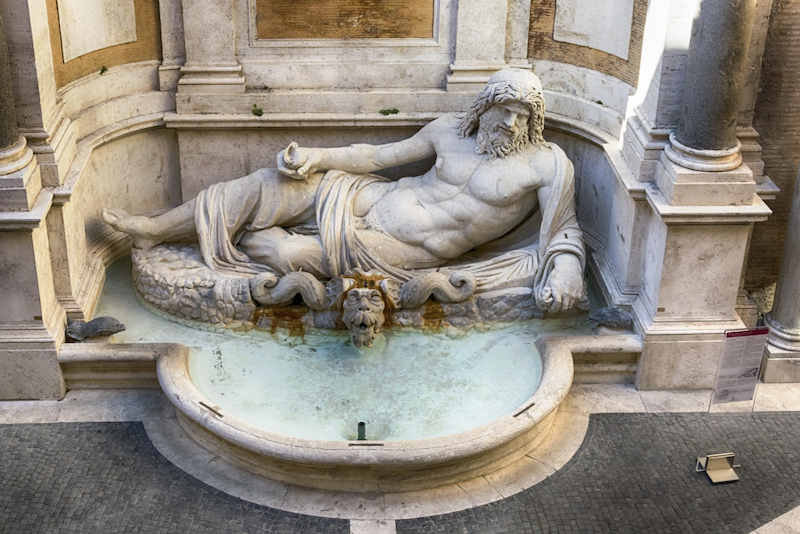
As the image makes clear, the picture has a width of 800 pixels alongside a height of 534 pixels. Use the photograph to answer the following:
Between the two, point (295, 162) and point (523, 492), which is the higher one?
point (295, 162)

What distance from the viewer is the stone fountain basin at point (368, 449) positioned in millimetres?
7938

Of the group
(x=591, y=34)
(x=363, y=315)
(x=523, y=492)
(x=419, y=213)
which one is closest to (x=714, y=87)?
(x=591, y=34)

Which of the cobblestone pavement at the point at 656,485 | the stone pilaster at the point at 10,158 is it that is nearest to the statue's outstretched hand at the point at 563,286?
the cobblestone pavement at the point at 656,485

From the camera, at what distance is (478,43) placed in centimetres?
1053

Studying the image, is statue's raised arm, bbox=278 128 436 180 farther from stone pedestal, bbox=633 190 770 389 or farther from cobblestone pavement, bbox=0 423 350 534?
cobblestone pavement, bbox=0 423 350 534

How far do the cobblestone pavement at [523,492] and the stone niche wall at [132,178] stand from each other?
2.20 m

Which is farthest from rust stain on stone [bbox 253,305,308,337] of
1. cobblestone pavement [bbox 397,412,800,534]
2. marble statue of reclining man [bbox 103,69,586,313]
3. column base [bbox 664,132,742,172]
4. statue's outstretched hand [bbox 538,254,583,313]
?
column base [bbox 664,132,742,172]

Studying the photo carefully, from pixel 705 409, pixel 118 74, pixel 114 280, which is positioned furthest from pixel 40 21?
pixel 705 409

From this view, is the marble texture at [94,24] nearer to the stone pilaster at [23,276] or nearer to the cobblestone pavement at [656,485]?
the stone pilaster at [23,276]

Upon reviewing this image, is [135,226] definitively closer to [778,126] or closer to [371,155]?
[371,155]

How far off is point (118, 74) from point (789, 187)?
5.75 metres

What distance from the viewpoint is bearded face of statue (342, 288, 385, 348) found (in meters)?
9.05

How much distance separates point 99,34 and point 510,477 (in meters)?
5.12

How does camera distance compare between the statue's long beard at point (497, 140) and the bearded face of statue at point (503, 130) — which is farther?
the statue's long beard at point (497, 140)
